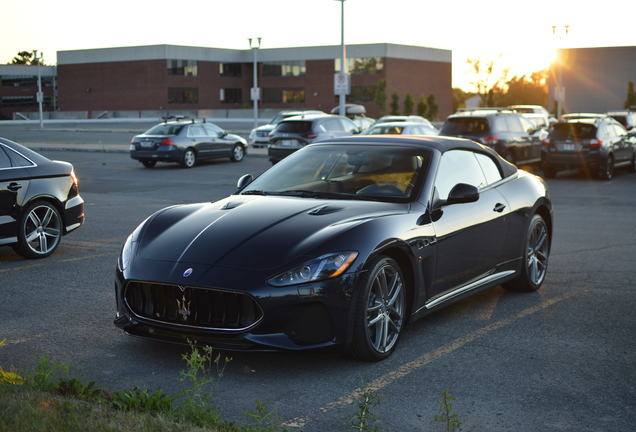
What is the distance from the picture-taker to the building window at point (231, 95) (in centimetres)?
9766

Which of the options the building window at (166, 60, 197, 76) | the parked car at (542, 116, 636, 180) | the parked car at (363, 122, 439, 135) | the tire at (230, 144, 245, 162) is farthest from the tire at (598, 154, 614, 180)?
the building window at (166, 60, 197, 76)

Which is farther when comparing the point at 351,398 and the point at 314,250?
the point at 314,250

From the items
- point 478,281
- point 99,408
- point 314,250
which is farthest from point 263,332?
point 478,281

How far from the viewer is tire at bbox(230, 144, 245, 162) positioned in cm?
3084

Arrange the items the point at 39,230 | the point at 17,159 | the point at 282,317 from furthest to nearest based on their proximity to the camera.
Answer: the point at 39,230 → the point at 17,159 → the point at 282,317

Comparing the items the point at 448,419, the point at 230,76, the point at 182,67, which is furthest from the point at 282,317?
the point at 230,76

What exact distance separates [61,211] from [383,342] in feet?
19.2

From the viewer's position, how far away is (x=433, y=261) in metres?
6.68

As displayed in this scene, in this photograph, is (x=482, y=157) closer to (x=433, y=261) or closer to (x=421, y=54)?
(x=433, y=261)

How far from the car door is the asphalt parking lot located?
0.45 meters

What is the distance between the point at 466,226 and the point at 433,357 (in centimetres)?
138

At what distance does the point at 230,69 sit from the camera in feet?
325

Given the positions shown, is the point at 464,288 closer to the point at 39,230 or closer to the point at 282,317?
the point at 282,317

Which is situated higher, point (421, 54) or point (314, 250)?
point (421, 54)
